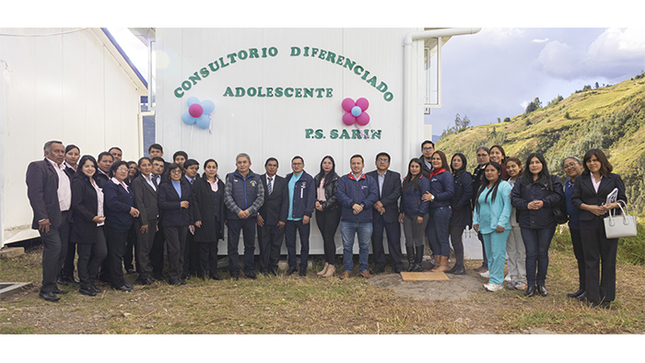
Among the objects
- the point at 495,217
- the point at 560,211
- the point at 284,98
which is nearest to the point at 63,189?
the point at 284,98

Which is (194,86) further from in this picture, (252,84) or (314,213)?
(314,213)

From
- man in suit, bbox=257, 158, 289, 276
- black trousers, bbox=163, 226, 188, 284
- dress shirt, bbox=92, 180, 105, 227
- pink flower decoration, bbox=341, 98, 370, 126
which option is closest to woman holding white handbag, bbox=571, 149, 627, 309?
pink flower decoration, bbox=341, 98, 370, 126

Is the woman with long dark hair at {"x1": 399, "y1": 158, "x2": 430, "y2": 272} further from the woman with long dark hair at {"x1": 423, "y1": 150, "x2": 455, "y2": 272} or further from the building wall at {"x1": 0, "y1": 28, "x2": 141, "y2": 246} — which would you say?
the building wall at {"x1": 0, "y1": 28, "x2": 141, "y2": 246}

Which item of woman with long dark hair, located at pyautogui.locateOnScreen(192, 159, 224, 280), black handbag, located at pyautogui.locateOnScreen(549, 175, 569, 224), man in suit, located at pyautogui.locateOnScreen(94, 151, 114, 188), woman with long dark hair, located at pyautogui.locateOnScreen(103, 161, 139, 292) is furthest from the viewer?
woman with long dark hair, located at pyautogui.locateOnScreen(192, 159, 224, 280)

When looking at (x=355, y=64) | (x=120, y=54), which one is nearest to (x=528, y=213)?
(x=355, y=64)

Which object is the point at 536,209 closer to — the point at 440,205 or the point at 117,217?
the point at 440,205

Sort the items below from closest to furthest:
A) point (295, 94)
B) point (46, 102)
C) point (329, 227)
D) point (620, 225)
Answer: point (620, 225) → point (329, 227) → point (295, 94) → point (46, 102)

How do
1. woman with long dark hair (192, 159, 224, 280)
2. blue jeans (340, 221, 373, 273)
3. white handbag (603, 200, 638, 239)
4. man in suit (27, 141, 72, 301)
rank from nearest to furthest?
white handbag (603, 200, 638, 239) → man in suit (27, 141, 72, 301) → woman with long dark hair (192, 159, 224, 280) → blue jeans (340, 221, 373, 273)

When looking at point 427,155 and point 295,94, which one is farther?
point 295,94

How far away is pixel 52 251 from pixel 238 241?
2118 millimetres

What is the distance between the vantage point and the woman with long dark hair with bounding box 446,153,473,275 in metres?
5.07

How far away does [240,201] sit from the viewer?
16.7 ft

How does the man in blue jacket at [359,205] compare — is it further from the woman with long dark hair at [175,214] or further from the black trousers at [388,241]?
the woman with long dark hair at [175,214]

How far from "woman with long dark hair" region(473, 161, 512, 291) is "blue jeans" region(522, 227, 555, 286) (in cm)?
26
